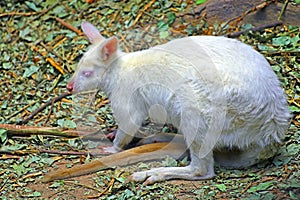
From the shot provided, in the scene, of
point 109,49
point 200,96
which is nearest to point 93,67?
point 109,49

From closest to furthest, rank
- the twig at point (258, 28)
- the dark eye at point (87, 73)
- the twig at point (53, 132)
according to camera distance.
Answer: the dark eye at point (87, 73), the twig at point (53, 132), the twig at point (258, 28)

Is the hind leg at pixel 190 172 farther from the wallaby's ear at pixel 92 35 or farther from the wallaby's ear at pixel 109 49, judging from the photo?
the wallaby's ear at pixel 92 35

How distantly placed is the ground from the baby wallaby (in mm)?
188

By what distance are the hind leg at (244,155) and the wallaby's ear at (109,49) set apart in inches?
46.4

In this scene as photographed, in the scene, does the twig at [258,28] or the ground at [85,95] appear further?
the twig at [258,28]

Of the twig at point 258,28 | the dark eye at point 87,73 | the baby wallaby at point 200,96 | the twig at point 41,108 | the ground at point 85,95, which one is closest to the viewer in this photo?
the baby wallaby at point 200,96

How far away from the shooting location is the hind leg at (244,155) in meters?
4.80

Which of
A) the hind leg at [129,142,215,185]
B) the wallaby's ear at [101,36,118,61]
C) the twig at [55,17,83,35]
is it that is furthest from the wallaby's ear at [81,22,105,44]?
the twig at [55,17,83,35]

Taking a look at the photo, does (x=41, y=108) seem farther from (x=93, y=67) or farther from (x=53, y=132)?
(x=93, y=67)

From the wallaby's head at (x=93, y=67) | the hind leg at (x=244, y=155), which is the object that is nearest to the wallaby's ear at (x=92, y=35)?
the wallaby's head at (x=93, y=67)

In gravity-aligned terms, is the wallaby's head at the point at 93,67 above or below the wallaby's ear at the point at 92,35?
below

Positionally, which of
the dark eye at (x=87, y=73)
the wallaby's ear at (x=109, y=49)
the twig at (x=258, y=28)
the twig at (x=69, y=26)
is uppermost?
the wallaby's ear at (x=109, y=49)

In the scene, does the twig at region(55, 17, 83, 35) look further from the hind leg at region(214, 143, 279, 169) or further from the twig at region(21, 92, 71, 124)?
the hind leg at region(214, 143, 279, 169)

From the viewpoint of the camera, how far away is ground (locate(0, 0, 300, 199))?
477 centimetres
